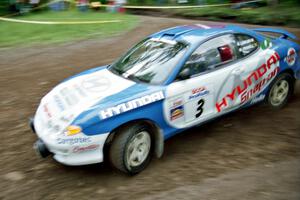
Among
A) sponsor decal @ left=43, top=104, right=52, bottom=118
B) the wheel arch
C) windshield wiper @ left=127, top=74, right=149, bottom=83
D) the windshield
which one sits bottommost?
the wheel arch

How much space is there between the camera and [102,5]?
18.8m

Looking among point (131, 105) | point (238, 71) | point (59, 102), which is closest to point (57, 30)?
point (59, 102)

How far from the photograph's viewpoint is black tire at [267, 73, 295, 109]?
6.12 meters

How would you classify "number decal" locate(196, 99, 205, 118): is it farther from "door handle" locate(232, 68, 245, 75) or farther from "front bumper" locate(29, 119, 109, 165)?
"front bumper" locate(29, 119, 109, 165)

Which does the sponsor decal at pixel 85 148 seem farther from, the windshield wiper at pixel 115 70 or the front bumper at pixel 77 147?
the windshield wiper at pixel 115 70

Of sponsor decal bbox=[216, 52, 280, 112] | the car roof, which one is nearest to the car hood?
the car roof

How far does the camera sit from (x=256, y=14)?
1559cm

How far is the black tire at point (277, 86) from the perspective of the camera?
6125mm

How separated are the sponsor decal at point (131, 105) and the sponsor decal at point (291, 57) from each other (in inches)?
101

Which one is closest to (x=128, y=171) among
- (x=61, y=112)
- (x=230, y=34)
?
(x=61, y=112)

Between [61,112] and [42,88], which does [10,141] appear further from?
[42,88]

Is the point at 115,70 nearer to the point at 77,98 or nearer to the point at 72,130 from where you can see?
the point at 77,98

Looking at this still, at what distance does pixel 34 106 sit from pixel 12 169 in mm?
2280

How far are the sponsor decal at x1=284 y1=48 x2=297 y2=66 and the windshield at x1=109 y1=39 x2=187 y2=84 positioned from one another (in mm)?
1964
